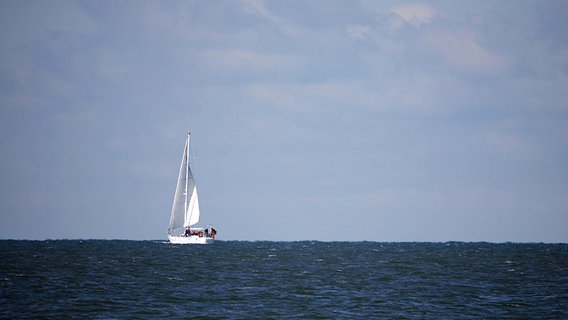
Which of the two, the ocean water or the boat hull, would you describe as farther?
the boat hull

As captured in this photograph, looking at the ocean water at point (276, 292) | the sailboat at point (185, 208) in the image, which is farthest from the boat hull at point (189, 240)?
the ocean water at point (276, 292)

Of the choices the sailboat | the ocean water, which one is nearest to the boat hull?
the sailboat

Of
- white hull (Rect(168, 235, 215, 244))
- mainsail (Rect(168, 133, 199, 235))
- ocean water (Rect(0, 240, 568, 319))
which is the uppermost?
mainsail (Rect(168, 133, 199, 235))

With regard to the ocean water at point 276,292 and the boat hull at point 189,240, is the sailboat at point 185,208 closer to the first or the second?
the boat hull at point 189,240

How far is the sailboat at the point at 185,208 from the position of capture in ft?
424

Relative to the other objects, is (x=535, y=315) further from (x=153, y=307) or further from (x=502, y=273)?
(x=502, y=273)

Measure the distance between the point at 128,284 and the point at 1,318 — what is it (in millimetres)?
17549

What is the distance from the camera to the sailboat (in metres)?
129

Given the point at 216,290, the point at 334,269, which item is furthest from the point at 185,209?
the point at 216,290

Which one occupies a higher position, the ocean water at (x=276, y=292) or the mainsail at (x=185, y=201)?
the mainsail at (x=185, y=201)

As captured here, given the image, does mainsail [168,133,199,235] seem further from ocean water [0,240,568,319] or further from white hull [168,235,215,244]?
ocean water [0,240,568,319]

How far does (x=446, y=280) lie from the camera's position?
2429 inches

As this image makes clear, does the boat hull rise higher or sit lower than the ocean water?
higher

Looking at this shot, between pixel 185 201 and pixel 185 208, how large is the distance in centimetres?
118
